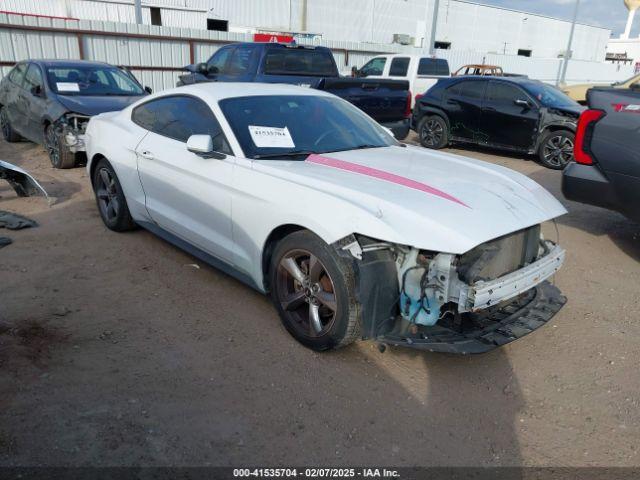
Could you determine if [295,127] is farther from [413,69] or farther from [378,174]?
[413,69]

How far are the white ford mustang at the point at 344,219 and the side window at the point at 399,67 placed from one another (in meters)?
11.6

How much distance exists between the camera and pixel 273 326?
3807 millimetres

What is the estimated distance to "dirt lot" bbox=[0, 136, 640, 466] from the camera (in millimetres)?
2658

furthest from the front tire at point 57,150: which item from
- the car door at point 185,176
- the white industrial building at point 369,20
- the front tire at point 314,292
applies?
the white industrial building at point 369,20

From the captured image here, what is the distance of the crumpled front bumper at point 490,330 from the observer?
9.98 feet

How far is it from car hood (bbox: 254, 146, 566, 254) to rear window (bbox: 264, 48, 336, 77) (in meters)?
6.27

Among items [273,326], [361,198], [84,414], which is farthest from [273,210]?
[84,414]

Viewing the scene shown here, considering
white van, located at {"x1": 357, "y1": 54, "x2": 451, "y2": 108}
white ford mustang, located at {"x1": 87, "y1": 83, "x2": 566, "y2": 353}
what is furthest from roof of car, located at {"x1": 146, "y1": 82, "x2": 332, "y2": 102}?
white van, located at {"x1": 357, "y1": 54, "x2": 451, "y2": 108}

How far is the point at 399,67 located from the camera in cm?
1559

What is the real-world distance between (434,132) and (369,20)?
25660mm

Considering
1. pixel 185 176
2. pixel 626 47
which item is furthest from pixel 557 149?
Result: pixel 626 47

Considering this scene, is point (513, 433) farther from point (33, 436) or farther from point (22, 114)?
point (22, 114)

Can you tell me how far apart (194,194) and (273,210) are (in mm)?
973

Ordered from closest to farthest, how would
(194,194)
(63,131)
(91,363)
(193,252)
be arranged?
(91,363) < (194,194) < (193,252) < (63,131)
